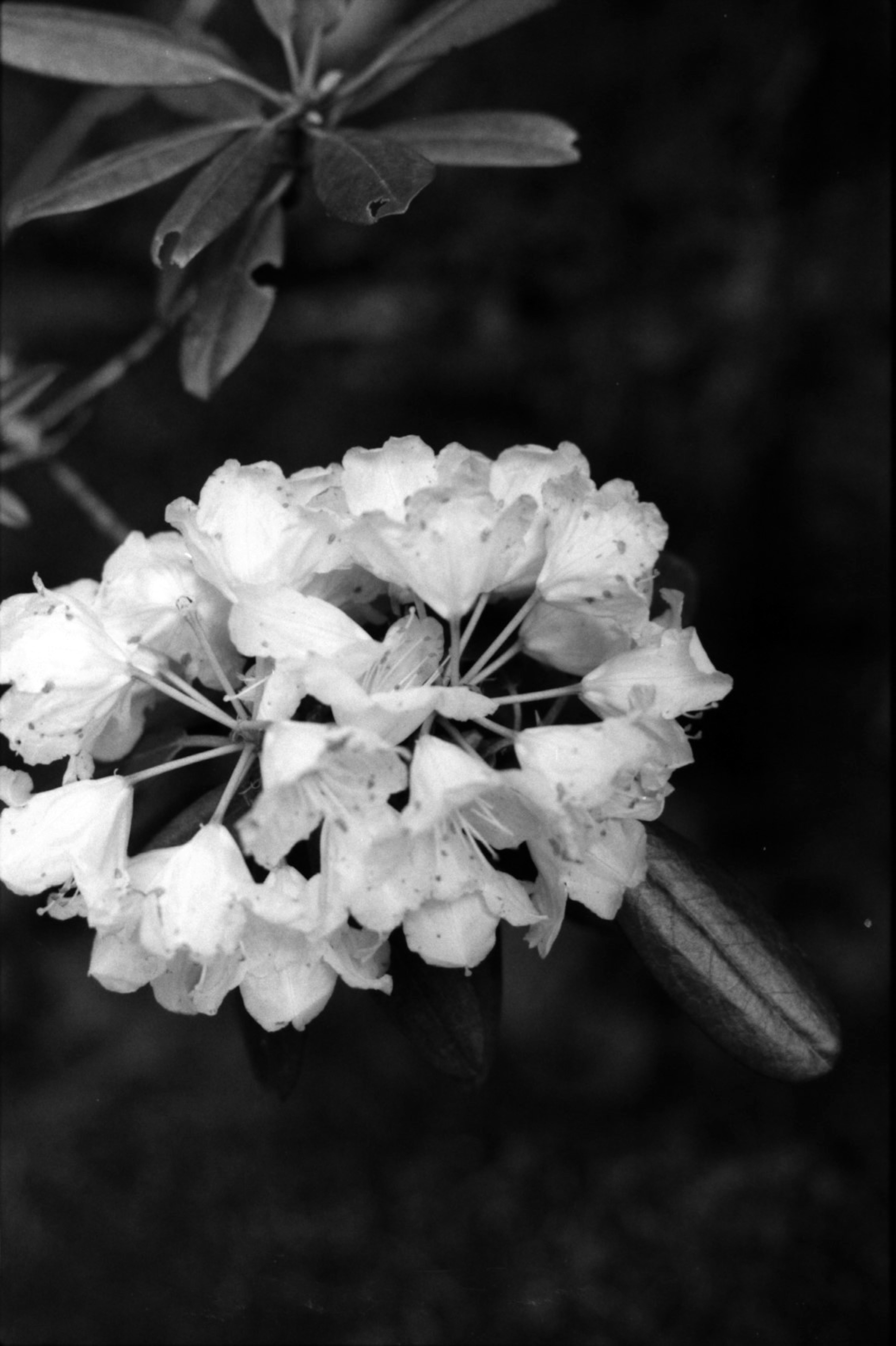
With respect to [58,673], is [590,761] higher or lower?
lower

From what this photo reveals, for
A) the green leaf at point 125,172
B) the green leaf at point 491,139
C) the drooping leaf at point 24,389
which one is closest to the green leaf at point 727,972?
the green leaf at point 491,139

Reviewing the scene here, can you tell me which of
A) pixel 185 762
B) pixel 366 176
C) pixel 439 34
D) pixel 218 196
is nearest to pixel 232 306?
pixel 218 196

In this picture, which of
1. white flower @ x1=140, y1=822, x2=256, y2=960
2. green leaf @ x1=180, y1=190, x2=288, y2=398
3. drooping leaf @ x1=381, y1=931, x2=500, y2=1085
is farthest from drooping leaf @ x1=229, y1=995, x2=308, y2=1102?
green leaf @ x1=180, y1=190, x2=288, y2=398

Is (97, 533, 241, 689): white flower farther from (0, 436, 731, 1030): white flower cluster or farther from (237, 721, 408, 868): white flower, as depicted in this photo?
(237, 721, 408, 868): white flower

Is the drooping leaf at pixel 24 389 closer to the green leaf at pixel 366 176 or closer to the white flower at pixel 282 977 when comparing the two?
the green leaf at pixel 366 176

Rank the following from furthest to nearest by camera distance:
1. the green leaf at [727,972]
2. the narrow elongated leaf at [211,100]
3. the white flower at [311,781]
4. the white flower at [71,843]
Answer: the narrow elongated leaf at [211,100] → the green leaf at [727,972] → the white flower at [71,843] → the white flower at [311,781]

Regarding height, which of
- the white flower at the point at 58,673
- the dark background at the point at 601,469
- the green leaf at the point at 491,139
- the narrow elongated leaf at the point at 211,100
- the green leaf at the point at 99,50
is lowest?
the dark background at the point at 601,469

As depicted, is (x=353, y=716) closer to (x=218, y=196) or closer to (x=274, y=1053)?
(x=274, y=1053)

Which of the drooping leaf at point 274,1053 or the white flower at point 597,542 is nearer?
the white flower at point 597,542
